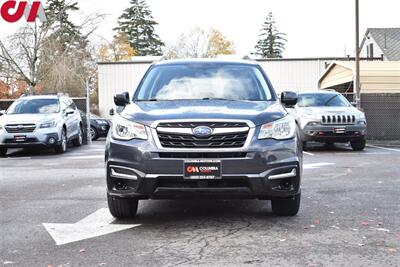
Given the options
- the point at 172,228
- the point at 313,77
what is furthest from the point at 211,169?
the point at 313,77

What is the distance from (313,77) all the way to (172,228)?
31776mm

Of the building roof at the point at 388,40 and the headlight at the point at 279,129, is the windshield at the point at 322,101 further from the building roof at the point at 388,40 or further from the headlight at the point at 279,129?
the building roof at the point at 388,40

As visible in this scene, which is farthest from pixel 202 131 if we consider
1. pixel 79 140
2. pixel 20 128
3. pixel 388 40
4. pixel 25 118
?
pixel 388 40

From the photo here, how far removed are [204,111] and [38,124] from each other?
9.48 m

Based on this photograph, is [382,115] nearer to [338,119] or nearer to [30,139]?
[338,119]

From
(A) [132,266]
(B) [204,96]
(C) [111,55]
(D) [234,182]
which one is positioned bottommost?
(A) [132,266]

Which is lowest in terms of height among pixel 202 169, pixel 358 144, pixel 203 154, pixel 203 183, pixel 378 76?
pixel 358 144

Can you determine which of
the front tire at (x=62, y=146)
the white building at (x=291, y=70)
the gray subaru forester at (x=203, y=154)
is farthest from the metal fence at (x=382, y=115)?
the white building at (x=291, y=70)

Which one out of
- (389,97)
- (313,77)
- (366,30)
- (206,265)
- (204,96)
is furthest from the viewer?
(366,30)

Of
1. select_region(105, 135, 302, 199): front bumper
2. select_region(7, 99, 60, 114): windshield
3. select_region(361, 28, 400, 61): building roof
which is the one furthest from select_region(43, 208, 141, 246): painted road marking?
select_region(361, 28, 400, 61): building roof

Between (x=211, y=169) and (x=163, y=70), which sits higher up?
(x=163, y=70)

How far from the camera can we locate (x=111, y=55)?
62.6 meters

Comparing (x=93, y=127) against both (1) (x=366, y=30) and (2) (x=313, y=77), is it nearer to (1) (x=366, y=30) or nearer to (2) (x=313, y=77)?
(2) (x=313, y=77)

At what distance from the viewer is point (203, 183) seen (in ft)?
16.8
